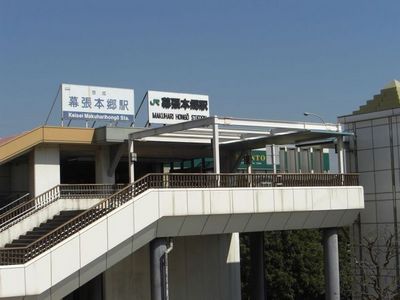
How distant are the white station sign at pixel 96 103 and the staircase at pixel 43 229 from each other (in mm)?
4808

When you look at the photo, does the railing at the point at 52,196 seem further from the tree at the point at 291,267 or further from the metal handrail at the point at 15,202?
the tree at the point at 291,267

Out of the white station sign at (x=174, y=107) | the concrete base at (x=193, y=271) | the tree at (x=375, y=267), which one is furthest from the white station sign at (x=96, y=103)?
the tree at (x=375, y=267)

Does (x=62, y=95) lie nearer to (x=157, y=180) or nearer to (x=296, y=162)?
(x=157, y=180)

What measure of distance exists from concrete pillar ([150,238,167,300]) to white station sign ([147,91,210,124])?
8.28 metres

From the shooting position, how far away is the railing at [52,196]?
2192 centimetres

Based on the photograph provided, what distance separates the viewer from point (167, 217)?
2092 centimetres

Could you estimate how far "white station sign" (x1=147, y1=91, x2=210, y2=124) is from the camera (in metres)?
28.7

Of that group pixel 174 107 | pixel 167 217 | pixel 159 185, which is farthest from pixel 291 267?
pixel 159 185

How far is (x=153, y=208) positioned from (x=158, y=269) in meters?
2.22

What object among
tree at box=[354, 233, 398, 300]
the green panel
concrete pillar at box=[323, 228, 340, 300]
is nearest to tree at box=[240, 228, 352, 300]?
the green panel

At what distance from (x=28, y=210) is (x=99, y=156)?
490 centimetres

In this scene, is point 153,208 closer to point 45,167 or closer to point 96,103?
point 45,167

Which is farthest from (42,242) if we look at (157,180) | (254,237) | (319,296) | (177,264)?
(319,296)

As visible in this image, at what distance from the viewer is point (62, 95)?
26.1 meters
